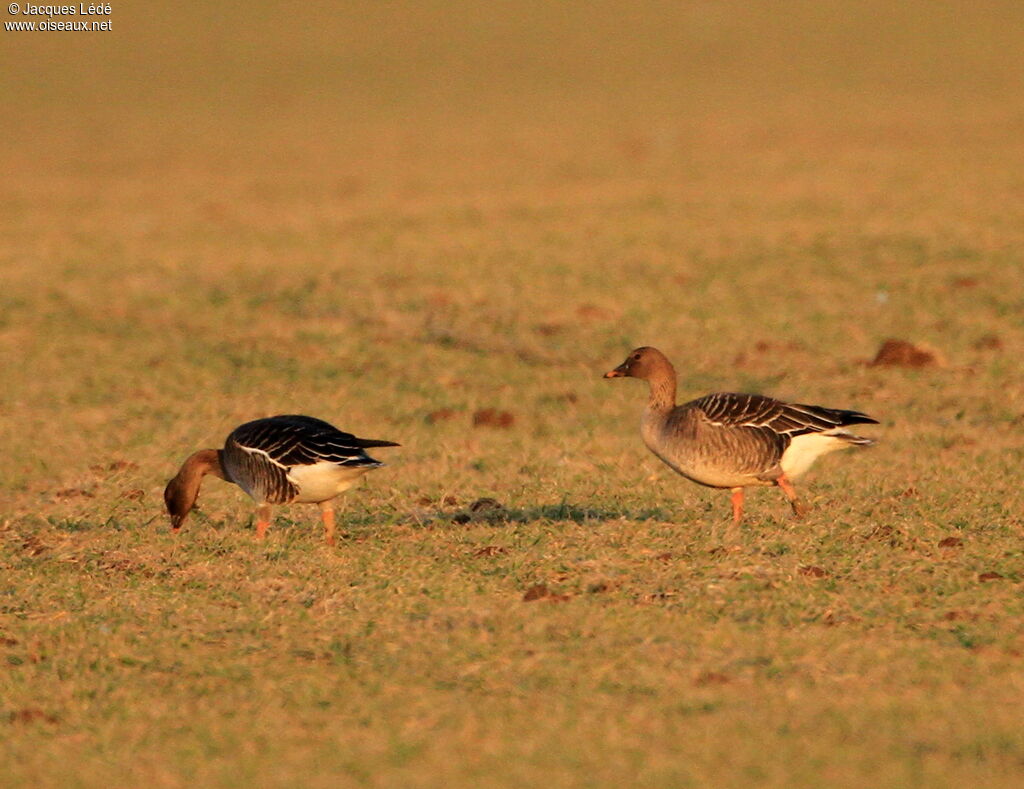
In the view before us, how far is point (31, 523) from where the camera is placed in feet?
38.9

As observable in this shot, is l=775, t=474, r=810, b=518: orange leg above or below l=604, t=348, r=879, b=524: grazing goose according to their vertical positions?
below

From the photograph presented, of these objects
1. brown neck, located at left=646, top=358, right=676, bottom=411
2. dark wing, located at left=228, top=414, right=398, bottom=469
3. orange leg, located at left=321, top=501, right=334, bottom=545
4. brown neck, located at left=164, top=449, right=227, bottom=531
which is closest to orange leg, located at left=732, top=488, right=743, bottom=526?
brown neck, located at left=646, top=358, right=676, bottom=411

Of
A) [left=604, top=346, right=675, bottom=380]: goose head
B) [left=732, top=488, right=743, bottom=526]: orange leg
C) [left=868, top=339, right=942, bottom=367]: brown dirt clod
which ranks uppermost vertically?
[left=604, top=346, right=675, bottom=380]: goose head

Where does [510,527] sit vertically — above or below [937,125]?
below

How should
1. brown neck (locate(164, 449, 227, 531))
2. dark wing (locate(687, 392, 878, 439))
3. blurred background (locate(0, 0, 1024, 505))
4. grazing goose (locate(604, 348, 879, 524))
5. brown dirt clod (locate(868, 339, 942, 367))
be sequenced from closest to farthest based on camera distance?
grazing goose (locate(604, 348, 879, 524))
dark wing (locate(687, 392, 878, 439))
brown neck (locate(164, 449, 227, 531))
brown dirt clod (locate(868, 339, 942, 367))
blurred background (locate(0, 0, 1024, 505))

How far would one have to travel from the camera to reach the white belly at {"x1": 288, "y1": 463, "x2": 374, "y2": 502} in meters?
10.5

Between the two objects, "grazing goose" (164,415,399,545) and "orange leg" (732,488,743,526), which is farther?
"orange leg" (732,488,743,526)

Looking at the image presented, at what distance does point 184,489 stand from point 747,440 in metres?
4.13

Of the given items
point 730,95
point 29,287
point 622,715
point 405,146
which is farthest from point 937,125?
point 622,715

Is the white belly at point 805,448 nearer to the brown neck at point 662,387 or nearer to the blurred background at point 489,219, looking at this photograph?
the brown neck at point 662,387

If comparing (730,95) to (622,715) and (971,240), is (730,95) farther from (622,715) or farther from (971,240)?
(622,715)

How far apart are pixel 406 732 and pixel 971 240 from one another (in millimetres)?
16764

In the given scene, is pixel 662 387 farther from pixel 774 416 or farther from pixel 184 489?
pixel 184 489

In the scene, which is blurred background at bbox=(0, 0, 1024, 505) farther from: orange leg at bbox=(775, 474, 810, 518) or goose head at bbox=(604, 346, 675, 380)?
orange leg at bbox=(775, 474, 810, 518)
